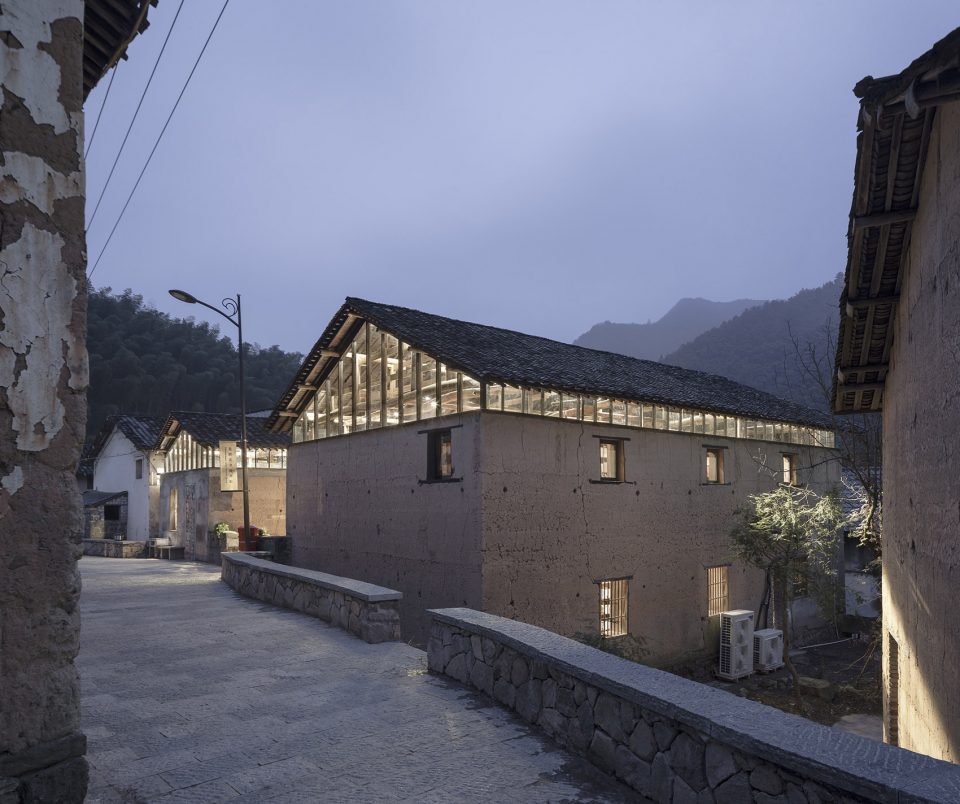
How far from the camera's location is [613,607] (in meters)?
15.8

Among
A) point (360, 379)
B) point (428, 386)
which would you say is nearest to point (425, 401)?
point (428, 386)

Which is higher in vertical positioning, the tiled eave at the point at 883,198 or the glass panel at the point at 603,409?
the tiled eave at the point at 883,198

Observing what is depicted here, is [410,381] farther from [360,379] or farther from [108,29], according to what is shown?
[108,29]

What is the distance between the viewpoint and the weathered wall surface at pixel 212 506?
85.6 feet

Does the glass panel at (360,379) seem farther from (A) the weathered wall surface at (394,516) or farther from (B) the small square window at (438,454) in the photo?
(B) the small square window at (438,454)

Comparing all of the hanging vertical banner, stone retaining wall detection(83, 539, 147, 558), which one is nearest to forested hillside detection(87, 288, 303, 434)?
stone retaining wall detection(83, 539, 147, 558)

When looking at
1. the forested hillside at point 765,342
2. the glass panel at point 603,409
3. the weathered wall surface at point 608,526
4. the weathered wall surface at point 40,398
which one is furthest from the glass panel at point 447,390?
the forested hillside at point 765,342

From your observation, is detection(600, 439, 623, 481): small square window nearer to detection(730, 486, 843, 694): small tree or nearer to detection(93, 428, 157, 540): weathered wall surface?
detection(730, 486, 843, 694): small tree

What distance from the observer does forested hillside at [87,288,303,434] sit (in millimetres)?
53750

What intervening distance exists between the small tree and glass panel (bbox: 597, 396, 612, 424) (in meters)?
5.66

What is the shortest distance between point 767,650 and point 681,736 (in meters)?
16.2

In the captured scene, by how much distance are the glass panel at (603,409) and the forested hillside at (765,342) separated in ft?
123

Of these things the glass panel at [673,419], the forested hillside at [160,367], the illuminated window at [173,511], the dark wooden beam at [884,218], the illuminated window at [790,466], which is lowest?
the illuminated window at [173,511]

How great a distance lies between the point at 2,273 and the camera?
3.39 metres
